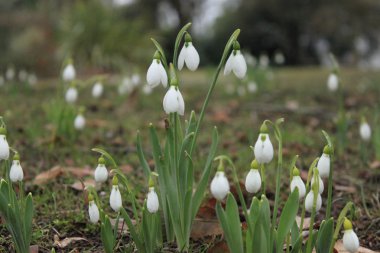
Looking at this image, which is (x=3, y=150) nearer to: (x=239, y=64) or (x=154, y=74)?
(x=154, y=74)

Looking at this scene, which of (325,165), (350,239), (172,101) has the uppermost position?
(172,101)

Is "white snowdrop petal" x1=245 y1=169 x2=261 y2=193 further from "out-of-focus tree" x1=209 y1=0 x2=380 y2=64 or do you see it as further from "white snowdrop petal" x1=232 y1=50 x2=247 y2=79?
"out-of-focus tree" x1=209 y1=0 x2=380 y2=64

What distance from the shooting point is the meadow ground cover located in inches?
79.0

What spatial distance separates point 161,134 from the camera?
3926 millimetres

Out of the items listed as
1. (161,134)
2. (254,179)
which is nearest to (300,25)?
(161,134)

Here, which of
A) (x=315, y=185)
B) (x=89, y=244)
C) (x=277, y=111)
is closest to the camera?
(x=315, y=185)

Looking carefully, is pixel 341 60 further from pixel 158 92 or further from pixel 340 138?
pixel 340 138

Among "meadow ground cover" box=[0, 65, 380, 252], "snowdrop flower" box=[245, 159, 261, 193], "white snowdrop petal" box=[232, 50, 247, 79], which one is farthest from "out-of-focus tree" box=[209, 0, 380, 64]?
"snowdrop flower" box=[245, 159, 261, 193]

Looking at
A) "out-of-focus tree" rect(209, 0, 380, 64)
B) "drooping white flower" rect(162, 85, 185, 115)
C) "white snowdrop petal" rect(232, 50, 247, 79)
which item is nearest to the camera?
"drooping white flower" rect(162, 85, 185, 115)

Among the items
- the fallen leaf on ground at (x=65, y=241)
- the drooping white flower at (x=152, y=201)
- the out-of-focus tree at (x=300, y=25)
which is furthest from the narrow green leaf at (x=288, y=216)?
the out-of-focus tree at (x=300, y=25)

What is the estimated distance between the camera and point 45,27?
9.31 m

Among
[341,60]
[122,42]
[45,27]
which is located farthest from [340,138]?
[341,60]

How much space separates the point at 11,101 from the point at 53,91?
123cm

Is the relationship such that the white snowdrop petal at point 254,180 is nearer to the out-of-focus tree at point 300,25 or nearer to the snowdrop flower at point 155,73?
the snowdrop flower at point 155,73
